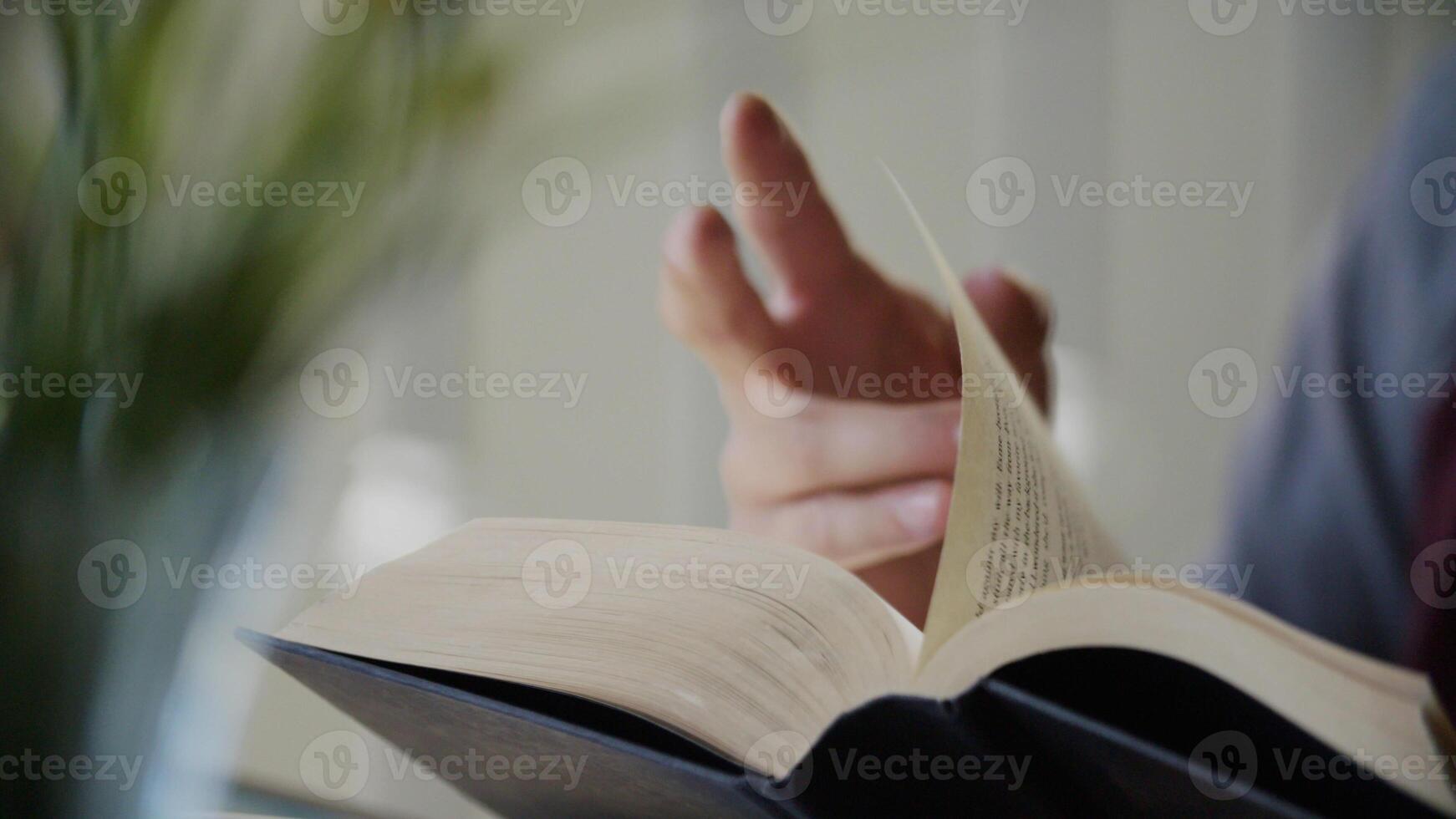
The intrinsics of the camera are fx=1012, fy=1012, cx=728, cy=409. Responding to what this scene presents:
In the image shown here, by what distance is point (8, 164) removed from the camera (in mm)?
422

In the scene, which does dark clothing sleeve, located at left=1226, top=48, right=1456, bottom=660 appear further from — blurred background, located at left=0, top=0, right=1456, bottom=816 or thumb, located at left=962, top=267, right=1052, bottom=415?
blurred background, located at left=0, top=0, right=1456, bottom=816

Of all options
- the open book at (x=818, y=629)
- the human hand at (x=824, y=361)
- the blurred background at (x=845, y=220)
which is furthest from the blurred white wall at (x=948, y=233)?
the open book at (x=818, y=629)

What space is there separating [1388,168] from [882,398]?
1.34ft

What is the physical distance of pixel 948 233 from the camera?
3.84ft

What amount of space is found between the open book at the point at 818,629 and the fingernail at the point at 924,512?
0.49 feet

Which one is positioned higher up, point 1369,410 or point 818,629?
point 1369,410

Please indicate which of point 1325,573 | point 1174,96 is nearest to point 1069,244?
point 1174,96

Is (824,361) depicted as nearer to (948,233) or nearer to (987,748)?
(987,748)

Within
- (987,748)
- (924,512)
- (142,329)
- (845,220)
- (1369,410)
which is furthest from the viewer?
(845,220)

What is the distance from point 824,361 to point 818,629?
265 millimetres

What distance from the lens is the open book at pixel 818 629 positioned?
0.62 feet

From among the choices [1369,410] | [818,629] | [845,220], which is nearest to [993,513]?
[818,629]

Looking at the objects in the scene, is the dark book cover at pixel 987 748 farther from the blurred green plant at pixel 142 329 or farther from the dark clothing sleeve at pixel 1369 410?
the dark clothing sleeve at pixel 1369 410

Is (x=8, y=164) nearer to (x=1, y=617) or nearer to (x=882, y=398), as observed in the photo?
(x=1, y=617)
